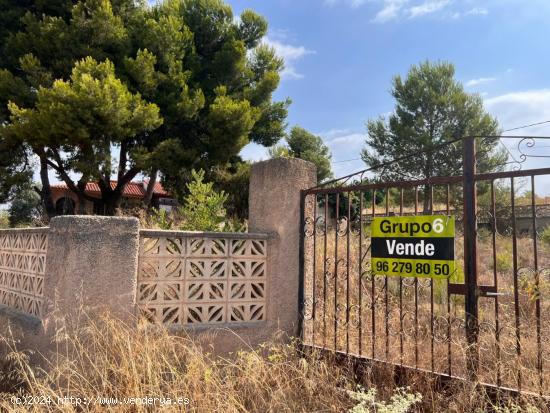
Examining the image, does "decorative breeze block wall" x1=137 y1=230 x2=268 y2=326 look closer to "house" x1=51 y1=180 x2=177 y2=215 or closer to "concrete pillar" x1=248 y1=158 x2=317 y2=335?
"concrete pillar" x1=248 y1=158 x2=317 y2=335

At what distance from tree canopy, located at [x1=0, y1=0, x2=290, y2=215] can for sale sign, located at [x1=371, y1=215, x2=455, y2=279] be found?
8798 mm

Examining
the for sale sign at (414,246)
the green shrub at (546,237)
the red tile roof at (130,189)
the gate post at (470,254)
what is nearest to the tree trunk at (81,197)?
the red tile roof at (130,189)

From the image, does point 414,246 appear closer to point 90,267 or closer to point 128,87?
point 90,267

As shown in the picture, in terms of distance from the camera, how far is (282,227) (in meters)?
4.02

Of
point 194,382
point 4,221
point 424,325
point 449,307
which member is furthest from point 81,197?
point 449,307

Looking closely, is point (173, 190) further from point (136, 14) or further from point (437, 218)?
point (437, 218)

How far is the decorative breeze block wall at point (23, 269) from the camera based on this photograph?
389 cm

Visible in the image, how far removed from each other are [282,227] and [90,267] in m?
1.77

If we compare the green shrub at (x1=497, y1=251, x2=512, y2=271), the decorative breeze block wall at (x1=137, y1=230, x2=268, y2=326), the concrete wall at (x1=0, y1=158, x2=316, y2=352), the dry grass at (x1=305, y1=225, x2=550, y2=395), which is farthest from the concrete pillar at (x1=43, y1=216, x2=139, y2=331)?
the green shrub at (x1=497, y1=251, x2=512, y2=271)

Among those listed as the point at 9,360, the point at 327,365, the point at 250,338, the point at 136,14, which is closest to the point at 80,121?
the point at 136,14

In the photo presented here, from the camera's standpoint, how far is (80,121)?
33.5 feet

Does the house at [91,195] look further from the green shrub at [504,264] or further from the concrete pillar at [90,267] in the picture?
the concrete pillar at [90,267]

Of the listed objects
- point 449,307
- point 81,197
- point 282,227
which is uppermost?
point 81,197

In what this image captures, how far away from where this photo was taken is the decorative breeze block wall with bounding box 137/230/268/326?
358 centimetres
